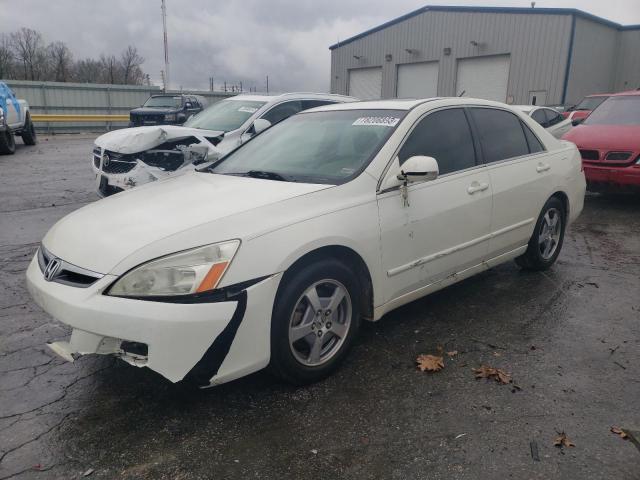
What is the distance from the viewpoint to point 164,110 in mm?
17547

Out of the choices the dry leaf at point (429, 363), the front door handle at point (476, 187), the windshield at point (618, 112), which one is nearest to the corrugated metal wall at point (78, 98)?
the windshield at point (618, 112)

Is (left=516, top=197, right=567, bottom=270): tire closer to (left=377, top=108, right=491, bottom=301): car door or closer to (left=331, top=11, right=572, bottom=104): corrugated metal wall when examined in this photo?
(left=377, top=108, right=491, bottom=301): car door

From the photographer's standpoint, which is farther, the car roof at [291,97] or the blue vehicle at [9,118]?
the blue vehicle at [9,118]

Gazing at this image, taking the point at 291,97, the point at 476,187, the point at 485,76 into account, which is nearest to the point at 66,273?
the point at 476,187

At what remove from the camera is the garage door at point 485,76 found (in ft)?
81.0

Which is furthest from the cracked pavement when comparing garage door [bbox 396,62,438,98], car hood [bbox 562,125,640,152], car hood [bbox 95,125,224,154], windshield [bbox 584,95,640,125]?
garage door [bbox 396,62,438,98]

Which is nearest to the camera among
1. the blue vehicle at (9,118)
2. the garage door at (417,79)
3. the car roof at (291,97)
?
the car roof at (291,97)

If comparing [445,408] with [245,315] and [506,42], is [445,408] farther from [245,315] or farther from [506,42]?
[506,42]

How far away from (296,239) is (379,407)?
3.32 feet

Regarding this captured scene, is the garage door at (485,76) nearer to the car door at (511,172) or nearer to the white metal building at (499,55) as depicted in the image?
the white metal building at (499,55)

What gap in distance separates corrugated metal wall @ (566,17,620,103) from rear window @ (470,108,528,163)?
20810 mm

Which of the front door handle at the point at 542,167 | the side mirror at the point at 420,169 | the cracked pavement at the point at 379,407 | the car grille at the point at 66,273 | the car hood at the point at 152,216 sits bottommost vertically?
the cracked pavement at the point at 379,407

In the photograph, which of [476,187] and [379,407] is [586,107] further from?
[379,407]

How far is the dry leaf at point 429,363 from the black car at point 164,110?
13.4 meters
